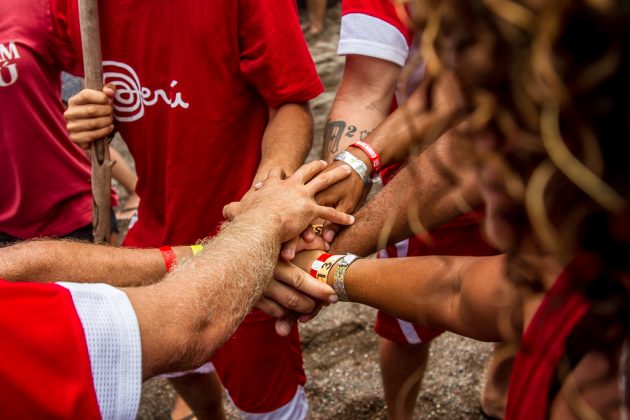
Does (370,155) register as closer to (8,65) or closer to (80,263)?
(80,263)

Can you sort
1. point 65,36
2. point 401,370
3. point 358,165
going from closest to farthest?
point 358,165
point 65,36
point 401,370

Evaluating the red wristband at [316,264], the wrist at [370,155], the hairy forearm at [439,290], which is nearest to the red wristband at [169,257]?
the red wristband at [316,264]

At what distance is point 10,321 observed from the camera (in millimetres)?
1090

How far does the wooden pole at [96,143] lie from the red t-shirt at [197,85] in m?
0.10

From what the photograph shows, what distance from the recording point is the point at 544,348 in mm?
1065

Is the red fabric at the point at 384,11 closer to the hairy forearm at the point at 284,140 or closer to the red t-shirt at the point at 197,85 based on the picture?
the red t-shirt at the point at 197,85

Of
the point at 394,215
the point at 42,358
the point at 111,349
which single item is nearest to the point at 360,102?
the point at 394,215

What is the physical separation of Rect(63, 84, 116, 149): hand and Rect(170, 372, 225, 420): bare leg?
1020mm

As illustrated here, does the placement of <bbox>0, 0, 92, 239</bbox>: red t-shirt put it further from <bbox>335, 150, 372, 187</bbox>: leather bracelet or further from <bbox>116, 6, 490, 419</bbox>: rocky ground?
<bbox>335, 150, 372, 187</bbox>: leather bracelet

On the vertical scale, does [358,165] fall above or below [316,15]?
above

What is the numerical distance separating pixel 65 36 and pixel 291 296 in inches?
48.2

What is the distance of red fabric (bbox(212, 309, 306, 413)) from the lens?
2348 mm

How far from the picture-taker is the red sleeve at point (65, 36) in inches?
89.4

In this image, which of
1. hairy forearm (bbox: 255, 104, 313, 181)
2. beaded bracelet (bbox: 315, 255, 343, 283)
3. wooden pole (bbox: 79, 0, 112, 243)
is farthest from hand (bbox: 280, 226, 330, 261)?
wooden pole (bbox: 79, 0, 112, 243)
